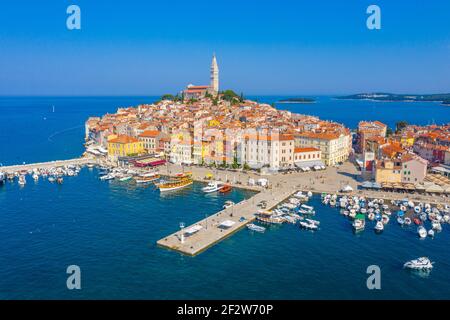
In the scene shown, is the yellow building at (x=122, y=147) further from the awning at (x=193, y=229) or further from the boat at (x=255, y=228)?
the boat at (x=255, y=228)

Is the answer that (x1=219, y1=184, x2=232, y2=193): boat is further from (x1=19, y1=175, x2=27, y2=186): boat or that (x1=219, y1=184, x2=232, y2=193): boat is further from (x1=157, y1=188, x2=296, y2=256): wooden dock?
(x1=19, y1=175, x2=27, y2=186): boat

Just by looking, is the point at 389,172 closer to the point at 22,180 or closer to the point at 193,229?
the point at 193,229

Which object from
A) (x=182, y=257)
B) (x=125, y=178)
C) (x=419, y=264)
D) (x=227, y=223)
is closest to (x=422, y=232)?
(x=419, y=264)

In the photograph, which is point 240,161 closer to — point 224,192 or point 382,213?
point 224,192

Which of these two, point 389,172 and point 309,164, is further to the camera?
point 309,164

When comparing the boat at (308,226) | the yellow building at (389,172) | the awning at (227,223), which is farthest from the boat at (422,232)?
the awning at (227,223)

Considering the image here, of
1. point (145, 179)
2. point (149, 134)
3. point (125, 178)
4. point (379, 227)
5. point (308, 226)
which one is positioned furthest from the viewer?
point (149, 134)
